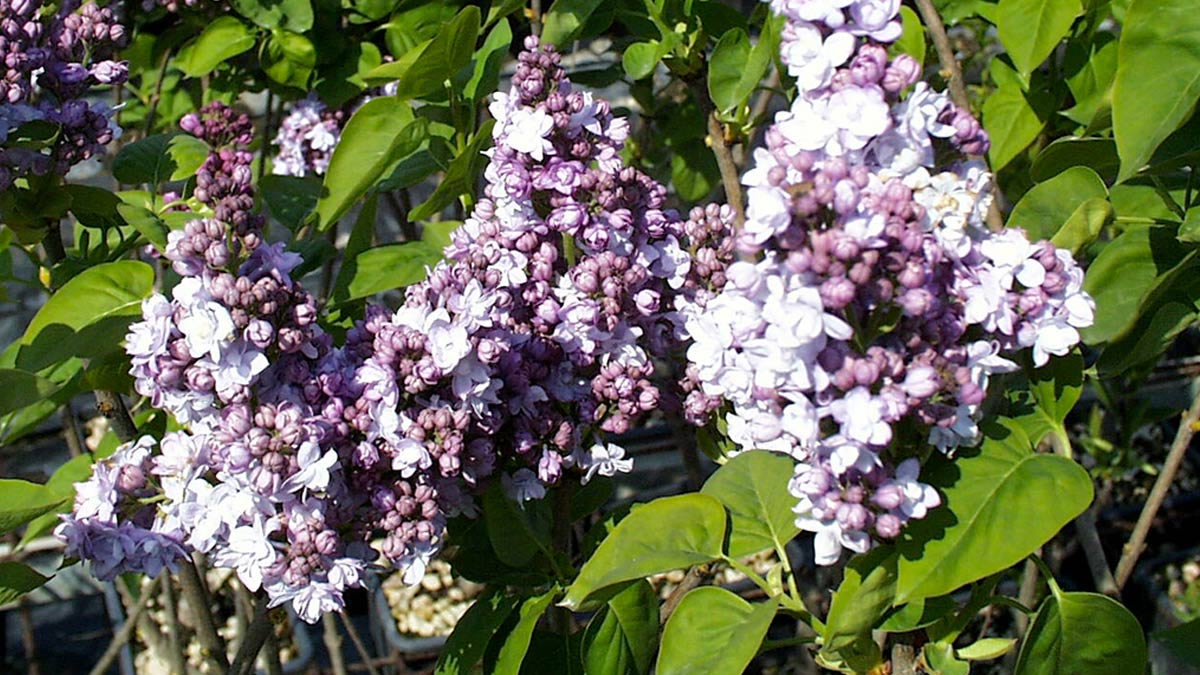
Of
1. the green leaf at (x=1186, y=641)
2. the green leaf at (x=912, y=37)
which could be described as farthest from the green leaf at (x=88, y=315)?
the green leaf at (x=1186, y=641)

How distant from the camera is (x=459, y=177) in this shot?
1.24 m

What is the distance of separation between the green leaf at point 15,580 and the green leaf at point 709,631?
57cm

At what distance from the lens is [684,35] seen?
1388mm

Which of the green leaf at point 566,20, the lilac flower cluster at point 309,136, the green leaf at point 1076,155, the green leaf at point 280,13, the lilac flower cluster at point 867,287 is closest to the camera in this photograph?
the lilac flower cluster at point 867,287

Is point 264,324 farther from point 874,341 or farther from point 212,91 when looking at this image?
point 212,91

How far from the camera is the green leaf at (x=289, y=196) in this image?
135 cm

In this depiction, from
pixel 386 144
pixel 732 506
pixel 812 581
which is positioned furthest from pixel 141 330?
pixel 812 581

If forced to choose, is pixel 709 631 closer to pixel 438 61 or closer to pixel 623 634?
pixel 623 634

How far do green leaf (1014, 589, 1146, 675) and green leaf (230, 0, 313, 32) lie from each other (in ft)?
3.79

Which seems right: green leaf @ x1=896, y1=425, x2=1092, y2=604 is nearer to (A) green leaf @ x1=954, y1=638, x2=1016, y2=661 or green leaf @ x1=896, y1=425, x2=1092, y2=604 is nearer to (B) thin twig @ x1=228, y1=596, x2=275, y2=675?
→ (A) green leaf @ x1=954, y1=638, x2=1016, y2=661

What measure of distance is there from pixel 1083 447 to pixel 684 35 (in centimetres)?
174

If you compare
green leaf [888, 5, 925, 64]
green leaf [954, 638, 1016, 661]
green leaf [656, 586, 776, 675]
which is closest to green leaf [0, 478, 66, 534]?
green leaf [656, 586, 776, 675]

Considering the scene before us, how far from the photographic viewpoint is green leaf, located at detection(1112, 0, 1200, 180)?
980mm

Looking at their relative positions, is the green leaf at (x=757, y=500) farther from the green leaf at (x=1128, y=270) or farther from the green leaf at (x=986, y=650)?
the green leaf at (x=1128, y=270)
